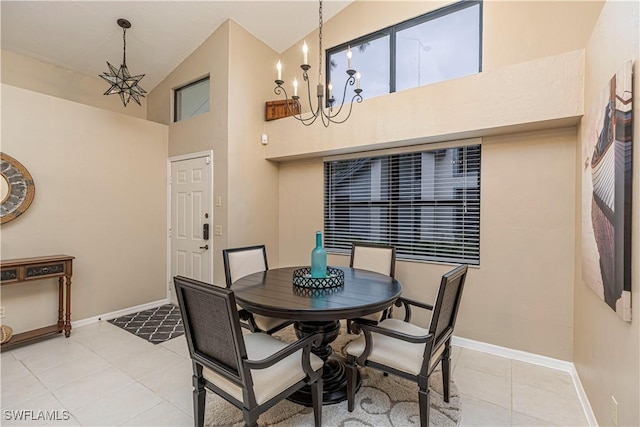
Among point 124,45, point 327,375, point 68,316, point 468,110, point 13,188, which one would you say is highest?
point 124,45

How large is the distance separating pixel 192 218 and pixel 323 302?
2868mm

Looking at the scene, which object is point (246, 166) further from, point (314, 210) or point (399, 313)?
point (399, 313)

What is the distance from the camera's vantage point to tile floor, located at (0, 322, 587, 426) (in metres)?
2.01

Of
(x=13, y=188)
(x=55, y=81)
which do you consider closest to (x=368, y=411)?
(x=13, y=188)

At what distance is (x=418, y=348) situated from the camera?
189 centimetres

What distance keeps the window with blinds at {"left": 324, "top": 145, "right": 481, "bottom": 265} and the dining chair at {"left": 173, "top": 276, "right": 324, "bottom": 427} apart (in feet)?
6.59

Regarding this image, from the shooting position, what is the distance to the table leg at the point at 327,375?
213cm

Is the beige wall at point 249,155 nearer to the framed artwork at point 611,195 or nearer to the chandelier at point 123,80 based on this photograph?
the chandelier at point 123,80

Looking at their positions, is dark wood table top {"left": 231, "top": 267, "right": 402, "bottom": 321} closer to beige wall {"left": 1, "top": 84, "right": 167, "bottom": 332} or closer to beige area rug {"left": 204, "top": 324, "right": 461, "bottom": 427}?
beige area rug {"left": 204, "top": 324, "right": 461, "bottom": 427}

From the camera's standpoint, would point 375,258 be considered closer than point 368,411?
No

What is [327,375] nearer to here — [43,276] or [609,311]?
[609,311]

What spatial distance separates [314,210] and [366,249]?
1150 mm

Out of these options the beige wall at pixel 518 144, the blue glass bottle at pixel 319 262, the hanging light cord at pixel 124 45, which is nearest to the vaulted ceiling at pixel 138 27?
the hanging light cord at pixel 124 45

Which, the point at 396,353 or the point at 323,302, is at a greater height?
the point at 323,302
